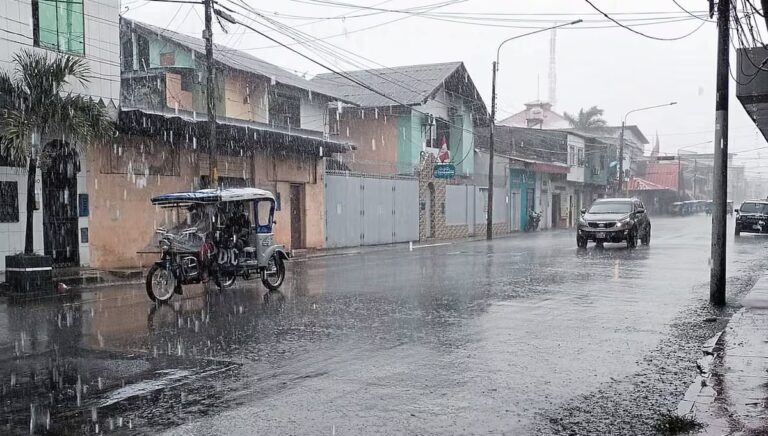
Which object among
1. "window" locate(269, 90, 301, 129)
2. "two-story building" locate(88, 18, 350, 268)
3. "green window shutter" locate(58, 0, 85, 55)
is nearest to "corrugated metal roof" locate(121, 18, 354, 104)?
"two-story building" locate(88, 18, 350, 268)

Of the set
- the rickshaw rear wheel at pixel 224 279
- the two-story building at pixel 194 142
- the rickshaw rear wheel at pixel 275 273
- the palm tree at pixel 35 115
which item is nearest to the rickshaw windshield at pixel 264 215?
the rickshaw rear wheel at pixel 275 273

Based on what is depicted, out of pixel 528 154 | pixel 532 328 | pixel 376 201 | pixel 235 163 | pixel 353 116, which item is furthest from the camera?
pixel 528 154

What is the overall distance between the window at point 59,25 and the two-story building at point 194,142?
2.05 meters

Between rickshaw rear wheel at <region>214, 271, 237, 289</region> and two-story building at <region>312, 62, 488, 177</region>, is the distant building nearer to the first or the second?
two-story building at <region>312, 62, 488, 177</region>

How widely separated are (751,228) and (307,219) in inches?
873

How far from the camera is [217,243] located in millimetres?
13359

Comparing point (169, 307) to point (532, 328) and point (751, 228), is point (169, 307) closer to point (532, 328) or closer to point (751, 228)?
point (532, 328)

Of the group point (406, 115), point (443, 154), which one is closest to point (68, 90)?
point (406, 115)

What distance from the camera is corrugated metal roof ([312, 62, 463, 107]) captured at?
3647cm

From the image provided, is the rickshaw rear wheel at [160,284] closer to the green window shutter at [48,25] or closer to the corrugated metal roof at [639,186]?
→ the green window shutter at [48,25]

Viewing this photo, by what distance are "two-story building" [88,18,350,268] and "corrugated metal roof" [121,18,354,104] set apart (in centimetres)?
7

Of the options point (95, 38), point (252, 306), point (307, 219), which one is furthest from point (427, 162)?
point (252, 306)

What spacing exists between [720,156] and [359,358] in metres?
7.11

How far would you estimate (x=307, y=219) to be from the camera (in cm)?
2716
